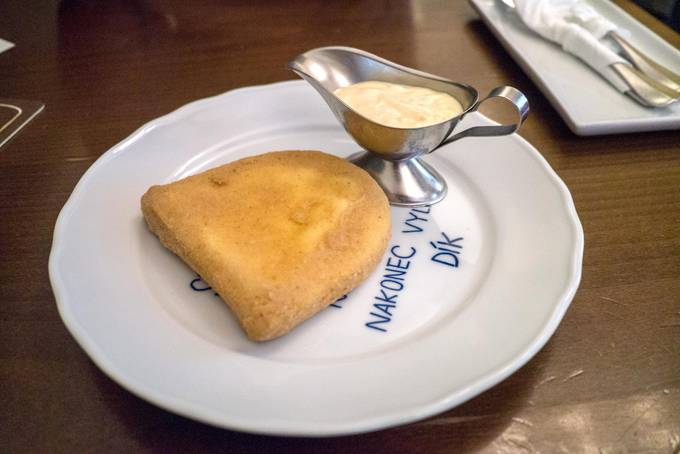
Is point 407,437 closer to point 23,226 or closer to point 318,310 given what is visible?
point 318,310

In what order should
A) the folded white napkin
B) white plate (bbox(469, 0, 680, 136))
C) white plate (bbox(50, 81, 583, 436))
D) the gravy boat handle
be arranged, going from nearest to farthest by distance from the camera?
1. white plate (bbox(50, 81, 583, 436))
2. the gravy boat handle
3. white plate (bbox(469, 0, 680, 136))
4. the folded white napkin

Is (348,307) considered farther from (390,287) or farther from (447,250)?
(447,250)

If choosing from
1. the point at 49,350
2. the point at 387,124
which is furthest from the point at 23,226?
the point at 387,124

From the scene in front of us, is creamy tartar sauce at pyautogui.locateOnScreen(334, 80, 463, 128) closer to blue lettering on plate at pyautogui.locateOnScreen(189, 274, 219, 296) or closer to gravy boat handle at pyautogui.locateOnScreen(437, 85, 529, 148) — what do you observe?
gravy boat handle at pyautogui.locateOnScreen(437, 85, 529, 148)

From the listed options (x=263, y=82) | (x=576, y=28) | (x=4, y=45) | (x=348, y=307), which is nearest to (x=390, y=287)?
(x=348, y=307)

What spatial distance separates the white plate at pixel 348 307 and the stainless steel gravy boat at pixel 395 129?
1.9 inches

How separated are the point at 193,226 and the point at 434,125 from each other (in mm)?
415

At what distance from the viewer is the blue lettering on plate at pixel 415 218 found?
88cm

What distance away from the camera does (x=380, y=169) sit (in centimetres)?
98

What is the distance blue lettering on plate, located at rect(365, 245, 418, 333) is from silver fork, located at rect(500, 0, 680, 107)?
66 centimetres

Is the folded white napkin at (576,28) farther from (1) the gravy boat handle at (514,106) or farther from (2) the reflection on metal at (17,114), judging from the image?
(2) the reflection on metal at (17,114)

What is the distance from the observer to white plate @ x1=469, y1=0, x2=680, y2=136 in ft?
3.44

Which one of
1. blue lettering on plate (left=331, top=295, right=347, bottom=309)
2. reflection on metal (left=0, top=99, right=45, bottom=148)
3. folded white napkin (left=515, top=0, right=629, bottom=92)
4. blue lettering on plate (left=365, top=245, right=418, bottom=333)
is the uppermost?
folded white napkin (left=515, top=0, right=629, bottom=92)

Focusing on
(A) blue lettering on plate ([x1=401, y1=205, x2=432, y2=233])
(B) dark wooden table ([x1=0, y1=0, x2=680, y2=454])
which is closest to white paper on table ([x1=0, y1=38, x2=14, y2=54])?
(B) dark wooden table ([x1=0, y1=0, x2=680, y2=454])
